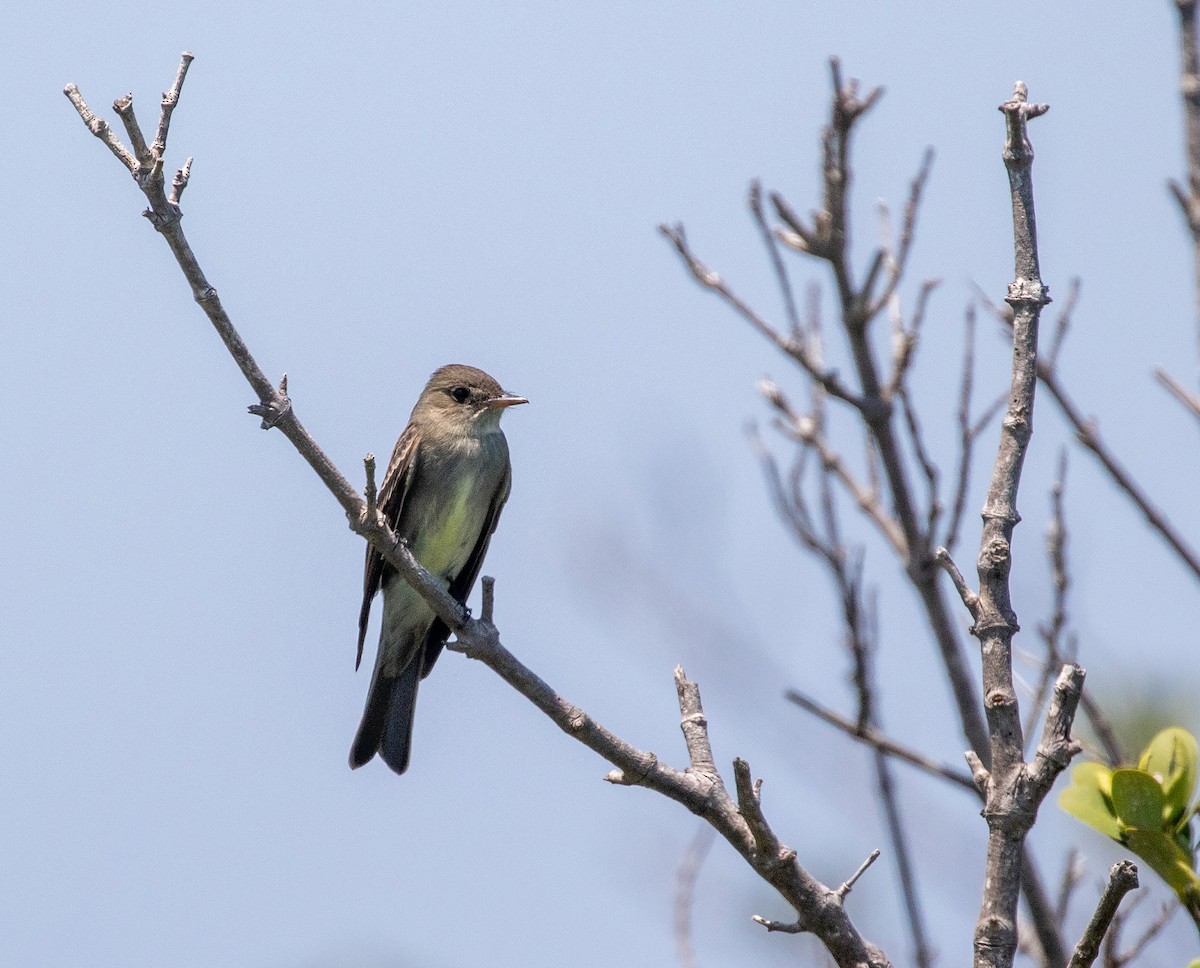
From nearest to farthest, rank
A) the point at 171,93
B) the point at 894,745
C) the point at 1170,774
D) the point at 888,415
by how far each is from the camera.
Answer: the point at 1170,774
the point at 171,93
the point at 894,745
the point at 888,415

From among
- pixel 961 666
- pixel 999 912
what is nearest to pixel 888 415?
pixel 961 666

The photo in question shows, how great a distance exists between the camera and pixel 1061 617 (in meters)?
4.39

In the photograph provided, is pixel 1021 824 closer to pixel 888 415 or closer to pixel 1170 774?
pixel 1170 774

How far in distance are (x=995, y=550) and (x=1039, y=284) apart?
0.55 metres

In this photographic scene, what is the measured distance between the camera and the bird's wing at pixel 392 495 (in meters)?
6.65

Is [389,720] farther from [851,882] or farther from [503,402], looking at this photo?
[851,882]

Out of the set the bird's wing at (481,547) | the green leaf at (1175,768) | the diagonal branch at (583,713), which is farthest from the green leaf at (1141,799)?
the bird's wing at (481,547)

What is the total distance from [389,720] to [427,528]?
97 centimetres

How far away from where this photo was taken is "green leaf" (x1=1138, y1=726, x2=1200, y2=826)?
2371mm

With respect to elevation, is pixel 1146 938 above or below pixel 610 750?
below

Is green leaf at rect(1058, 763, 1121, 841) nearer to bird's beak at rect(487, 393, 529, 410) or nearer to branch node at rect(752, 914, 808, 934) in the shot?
branch node at rect(752, 914, 808, 934)

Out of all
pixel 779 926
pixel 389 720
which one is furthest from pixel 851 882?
pixel 389 720

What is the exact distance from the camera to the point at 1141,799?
2344 mm

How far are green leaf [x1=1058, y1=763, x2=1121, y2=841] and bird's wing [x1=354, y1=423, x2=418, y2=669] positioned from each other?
15.0ft
